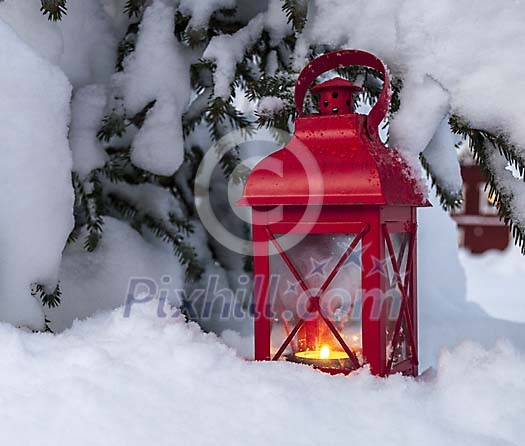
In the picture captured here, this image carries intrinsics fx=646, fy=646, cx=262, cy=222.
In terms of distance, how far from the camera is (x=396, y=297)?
1.04 metres

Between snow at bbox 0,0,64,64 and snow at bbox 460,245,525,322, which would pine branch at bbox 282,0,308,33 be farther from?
snow at bbox 460,245,525,322

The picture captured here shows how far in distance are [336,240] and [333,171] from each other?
134 millimetres

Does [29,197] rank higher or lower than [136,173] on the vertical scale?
lower

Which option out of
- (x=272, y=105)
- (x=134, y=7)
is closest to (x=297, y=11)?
(x=272, y=105)

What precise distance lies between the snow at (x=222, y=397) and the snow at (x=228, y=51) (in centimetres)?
49

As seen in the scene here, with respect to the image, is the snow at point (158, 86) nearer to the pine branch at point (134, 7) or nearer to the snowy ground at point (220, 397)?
the pine branch at point (134, 7)

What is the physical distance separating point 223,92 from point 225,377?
1.87ft

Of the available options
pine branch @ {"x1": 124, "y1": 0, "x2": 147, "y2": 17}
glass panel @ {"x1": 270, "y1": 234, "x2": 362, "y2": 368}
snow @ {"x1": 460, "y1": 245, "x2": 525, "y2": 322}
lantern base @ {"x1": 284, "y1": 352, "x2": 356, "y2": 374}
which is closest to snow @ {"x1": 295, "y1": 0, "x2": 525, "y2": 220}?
glass panel @ {"x1": 270, "y1": 234, "x2": 362, "y2": 368}

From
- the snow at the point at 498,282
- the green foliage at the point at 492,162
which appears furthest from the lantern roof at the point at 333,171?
the snow at the point at 498,282

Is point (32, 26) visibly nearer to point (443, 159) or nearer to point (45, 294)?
point (45, 294)

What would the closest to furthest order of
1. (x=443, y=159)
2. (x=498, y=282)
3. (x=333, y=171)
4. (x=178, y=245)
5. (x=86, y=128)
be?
(x=333, y=171) < (x=443, y=159) < (x=86, y=128) < (x=178, y=245) < (x=498, y=282)

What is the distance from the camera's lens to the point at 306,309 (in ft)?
3.37

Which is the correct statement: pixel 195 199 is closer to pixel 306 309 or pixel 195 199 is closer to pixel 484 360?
pixel 306 309

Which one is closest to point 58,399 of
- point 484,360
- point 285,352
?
point 285,352
